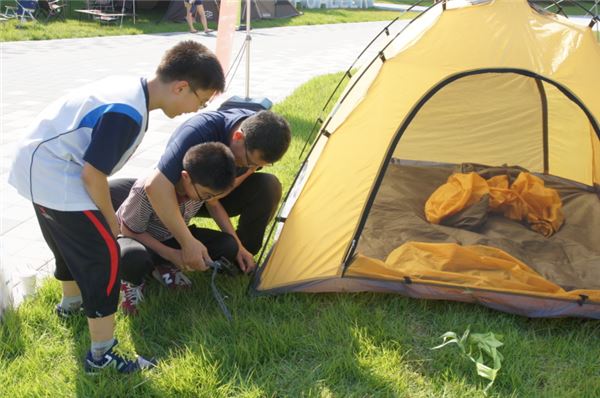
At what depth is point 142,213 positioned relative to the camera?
7.92 ft

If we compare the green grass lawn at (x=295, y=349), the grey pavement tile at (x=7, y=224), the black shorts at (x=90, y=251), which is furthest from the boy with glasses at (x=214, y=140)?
the grey pavement tile at (x=7, y=224)

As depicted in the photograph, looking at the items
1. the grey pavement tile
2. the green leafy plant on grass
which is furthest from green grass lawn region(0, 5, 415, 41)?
the green leafy plant on grass

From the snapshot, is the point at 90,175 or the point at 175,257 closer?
the point at 90,175

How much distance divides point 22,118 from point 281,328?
160 inches

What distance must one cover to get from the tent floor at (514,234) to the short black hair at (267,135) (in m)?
0.74

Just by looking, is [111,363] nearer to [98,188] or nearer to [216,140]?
[98,188]

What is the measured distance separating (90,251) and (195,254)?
49 centimetres

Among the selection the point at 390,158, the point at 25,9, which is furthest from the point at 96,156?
the point at 25,9


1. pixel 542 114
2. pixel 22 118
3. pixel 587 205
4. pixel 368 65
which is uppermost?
pixel 368 65

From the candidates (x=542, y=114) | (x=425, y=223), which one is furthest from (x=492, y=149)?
(x=425, y=223)

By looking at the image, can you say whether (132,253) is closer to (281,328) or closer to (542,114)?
(281,328)

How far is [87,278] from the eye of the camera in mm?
1947

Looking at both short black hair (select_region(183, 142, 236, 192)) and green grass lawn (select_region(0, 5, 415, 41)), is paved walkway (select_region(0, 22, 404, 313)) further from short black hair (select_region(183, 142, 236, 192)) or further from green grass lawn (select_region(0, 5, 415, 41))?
short black hair (select_region(183, 142, 236, 192))

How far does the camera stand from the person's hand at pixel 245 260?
103 inches
